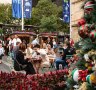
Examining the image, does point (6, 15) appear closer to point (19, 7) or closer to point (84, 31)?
point (19, 7)

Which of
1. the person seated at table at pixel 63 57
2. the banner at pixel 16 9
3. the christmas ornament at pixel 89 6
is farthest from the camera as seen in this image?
the banner at pixel 16 9

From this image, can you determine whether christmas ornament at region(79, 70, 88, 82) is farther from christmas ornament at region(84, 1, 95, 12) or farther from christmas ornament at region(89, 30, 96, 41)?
christmas ornament at region(84, 1, 95, 12)

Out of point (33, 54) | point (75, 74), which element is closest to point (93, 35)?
point (75, 74)

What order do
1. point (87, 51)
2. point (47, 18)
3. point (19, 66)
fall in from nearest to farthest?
point (87, 51) < point (19, 66) < point (47, 18)

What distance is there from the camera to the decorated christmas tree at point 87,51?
16.0ft

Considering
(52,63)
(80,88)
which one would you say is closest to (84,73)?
(80,88)

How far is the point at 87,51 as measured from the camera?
16.5 ft

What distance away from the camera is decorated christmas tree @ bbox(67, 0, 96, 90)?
16.0 ft

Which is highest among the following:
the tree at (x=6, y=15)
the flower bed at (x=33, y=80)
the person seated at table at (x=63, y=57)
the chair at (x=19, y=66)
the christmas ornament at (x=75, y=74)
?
the christmas ornament at (x=75, y=74)

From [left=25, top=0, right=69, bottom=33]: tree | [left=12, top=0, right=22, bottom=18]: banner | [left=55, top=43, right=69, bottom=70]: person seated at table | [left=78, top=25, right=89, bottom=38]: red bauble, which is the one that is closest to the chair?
[left=55, top=43, right=69, bottom=70]: person seated at table

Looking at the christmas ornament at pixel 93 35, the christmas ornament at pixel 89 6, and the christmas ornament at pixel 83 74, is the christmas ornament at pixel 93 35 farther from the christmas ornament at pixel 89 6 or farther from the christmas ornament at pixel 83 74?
the christmas ornament at pixel 83 74

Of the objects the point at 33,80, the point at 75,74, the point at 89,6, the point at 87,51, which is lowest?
the point at 33,80

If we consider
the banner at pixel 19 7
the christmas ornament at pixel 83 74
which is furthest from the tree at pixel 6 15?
the christmas ornament at pixel 83 74

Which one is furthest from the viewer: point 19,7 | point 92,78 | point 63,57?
point 19,7
